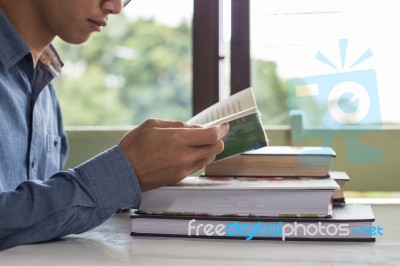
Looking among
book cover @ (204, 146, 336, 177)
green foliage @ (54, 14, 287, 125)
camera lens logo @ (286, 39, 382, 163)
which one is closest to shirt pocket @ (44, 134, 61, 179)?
book cover @ (204, 146, 336, 177)

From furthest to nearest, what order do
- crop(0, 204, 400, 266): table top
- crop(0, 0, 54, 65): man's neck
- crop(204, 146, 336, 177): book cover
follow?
crop(0, 0, 54, 65): man's neck, crop(204, 146, 336, 177): book cover, crop(0, 204, 400, 266): table top

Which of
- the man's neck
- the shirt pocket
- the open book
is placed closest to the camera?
the open book

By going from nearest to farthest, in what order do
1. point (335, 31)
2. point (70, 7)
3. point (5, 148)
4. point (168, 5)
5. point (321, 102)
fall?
point (5, 148) < point (70, 7) < point (321, 102) < point (335, 31) < point (168, 5)

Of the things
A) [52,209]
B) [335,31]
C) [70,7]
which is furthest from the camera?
[335,31]

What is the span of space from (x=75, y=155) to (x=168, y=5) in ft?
19.6

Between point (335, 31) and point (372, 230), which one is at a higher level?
point (335, 31)

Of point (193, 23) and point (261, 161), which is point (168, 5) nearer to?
point (193, 23)

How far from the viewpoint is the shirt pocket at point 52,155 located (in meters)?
1.17

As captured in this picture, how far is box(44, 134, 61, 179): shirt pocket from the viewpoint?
1.17 m

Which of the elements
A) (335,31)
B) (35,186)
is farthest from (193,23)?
(35,186)

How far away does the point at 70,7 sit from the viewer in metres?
1.03

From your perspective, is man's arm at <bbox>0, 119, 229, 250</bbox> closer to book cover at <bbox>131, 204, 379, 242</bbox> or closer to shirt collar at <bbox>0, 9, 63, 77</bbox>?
book cover at <bbox>131, 204, 379, 242</bbox>

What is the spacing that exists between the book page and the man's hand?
0.03 metres

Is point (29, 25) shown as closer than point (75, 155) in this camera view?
Yes
